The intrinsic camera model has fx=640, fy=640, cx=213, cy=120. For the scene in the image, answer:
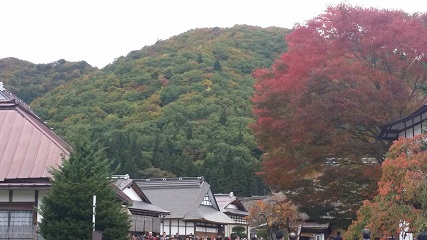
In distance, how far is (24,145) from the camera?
21359 millimetres

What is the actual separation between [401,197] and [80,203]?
842 cm

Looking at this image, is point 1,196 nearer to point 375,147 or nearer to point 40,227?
point 40,227

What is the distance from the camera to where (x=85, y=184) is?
1741cm

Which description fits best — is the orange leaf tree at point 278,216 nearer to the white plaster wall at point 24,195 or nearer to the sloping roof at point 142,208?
the sloping roof at point 142,208

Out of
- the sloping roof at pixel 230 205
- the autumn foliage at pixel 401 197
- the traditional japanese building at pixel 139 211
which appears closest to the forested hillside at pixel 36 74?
the sloping roof at pixel 230 205

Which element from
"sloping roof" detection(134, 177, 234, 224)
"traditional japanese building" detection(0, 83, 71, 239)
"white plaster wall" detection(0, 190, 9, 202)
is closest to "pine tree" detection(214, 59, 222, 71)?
"sloping roof" detection(134, 177, 234, 224)

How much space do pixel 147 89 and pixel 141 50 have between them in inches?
898

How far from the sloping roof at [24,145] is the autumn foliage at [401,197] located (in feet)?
31.5

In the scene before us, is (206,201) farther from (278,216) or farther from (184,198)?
(278,216)

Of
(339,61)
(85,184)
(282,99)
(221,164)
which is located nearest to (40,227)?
(85,184)

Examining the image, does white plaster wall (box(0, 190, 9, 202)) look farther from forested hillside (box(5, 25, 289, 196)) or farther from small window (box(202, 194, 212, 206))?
forested hillside (box(5, 25, 289, 196))

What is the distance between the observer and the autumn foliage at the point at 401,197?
44.6ft

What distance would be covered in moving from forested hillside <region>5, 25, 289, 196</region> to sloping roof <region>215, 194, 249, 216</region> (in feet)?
16.5

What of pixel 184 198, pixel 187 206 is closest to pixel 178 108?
pixel 184 198
